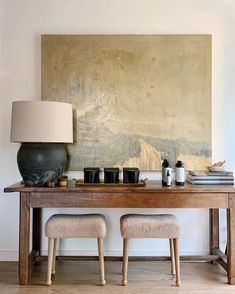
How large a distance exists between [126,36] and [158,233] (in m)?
1.73

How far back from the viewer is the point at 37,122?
227 cm

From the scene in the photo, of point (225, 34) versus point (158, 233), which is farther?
point (225, 34)

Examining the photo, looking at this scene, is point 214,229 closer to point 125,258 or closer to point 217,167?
point 217,167

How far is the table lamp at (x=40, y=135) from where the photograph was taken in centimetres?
227

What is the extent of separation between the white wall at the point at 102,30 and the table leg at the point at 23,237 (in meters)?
0.52

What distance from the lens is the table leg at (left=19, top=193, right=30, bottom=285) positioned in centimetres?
223

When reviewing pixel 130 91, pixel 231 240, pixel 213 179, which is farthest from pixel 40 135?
pixel 231 240

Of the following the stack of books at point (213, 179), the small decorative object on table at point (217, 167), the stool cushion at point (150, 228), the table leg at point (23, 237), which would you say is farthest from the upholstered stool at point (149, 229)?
the table leg at point (23, 237)

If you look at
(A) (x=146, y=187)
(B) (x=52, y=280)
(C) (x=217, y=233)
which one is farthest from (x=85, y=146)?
(C) (x=217, y=233)

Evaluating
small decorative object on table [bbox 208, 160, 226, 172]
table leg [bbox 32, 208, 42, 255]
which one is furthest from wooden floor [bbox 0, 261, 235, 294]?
small decorative object on table [bbox 208, 160, 226, 172]

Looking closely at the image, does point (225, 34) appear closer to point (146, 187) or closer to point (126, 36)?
point (126, 36)

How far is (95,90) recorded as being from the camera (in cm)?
272

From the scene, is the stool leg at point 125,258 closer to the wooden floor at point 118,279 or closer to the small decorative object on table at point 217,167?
the wooden floor at point 118,279

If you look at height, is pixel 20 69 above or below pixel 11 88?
above
